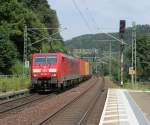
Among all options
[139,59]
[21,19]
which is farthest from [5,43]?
[139,59]

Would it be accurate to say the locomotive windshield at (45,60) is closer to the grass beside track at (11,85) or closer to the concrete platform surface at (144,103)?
A: the grass beside track at (11,85)

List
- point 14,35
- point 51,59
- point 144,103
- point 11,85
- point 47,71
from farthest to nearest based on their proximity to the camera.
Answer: point 14,35 → point 11,85 → point 51,59 → point 47,71 → point 144,103

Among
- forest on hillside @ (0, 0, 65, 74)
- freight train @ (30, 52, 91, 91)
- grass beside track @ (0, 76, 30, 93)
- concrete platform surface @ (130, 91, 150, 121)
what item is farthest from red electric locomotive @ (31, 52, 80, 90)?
forest on hillside @ (0, 0, 65, 74)

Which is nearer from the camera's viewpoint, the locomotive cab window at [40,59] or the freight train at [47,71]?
the freight train at [47,71]

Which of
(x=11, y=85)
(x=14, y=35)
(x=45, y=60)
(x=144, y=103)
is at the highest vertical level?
(x=14, y=35)

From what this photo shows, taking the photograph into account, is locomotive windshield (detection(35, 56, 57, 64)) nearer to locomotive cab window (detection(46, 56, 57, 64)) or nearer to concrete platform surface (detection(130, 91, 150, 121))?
locomotive cab window (detection(46, 56, 57, 64))

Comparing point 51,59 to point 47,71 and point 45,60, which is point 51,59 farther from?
point 47,71

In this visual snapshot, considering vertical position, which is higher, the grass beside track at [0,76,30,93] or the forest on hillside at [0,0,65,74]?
the forest on hillside at [0,0,65,74]

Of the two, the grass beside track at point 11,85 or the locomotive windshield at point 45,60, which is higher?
the locomotive windshield at point 45,60

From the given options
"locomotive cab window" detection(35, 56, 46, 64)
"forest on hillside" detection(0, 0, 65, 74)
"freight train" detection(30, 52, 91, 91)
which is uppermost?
"forest on hillside" detection(0, 0, 65, 74)

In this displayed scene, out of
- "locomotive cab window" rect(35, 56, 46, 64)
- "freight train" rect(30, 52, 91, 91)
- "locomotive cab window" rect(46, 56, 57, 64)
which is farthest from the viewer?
"locomotive cab window" rect(35, 56, 46, 64)

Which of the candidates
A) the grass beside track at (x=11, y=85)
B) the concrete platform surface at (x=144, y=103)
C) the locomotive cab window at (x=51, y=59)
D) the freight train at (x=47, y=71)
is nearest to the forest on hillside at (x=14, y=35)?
the grass beside track at (x=11, y=85)

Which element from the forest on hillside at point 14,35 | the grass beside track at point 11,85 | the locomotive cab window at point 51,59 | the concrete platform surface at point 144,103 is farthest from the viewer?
the forest on hillside at point 14,35

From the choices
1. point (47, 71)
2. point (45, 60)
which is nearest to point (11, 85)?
point (47, 71)
